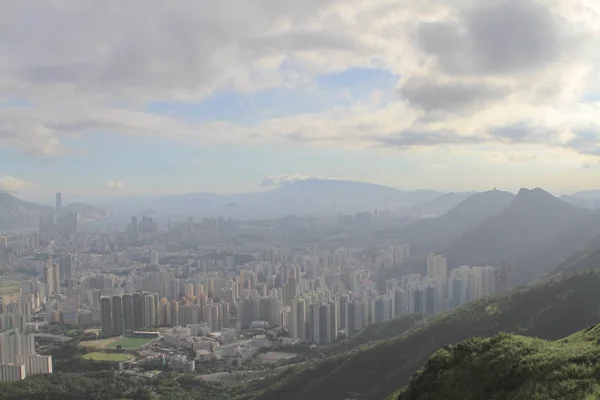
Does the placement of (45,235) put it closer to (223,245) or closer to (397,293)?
(223,245)

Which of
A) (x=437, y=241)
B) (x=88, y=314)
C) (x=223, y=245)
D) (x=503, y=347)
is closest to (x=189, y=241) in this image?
(x=223, y=245)

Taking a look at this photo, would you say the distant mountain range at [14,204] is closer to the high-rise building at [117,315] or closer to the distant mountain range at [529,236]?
the high-rise building at [117,315]

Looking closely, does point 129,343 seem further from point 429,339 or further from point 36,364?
point 429,339

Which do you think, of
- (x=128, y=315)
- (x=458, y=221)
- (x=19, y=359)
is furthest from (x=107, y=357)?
(x=458, y=221)

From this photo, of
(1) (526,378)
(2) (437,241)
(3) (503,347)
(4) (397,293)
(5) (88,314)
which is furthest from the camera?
(2) (437,241)

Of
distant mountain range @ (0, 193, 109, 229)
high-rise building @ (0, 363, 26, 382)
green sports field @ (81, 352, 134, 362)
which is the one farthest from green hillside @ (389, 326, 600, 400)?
distant mountain range @ (0, 193, 109, 229)
